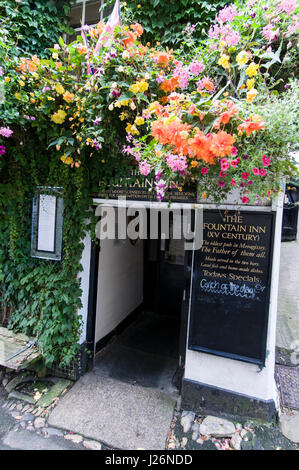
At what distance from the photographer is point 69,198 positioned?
12.0ft

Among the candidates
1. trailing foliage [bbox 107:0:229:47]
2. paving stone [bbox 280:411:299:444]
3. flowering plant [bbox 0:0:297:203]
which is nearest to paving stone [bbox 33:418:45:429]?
paving stone [bbox 280:411:299:444]

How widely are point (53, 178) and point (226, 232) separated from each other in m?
2.44

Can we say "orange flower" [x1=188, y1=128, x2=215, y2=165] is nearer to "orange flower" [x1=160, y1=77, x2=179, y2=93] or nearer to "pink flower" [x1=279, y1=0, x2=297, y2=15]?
"orange flower" [x1=160, y1=77, x2=179, y2=93]

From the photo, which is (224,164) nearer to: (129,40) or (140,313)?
(129,40)

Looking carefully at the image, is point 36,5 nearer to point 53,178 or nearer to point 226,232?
point 53,178

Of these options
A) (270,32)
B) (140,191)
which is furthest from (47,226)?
(270,32)

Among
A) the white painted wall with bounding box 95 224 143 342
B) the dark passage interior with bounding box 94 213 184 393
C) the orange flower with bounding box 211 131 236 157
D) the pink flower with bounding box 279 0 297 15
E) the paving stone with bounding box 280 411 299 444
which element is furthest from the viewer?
the white painted wall with bounding box 95 224 143 342

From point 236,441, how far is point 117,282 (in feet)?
9.95

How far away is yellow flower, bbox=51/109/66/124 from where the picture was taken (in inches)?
118

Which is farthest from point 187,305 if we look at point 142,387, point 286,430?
point 286,430

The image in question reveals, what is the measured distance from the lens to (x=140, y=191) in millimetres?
3400

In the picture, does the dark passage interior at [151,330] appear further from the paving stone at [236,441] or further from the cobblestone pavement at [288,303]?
the cobblestone pavement at [288,303]

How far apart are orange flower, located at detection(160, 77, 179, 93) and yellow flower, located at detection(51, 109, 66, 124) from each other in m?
1.15

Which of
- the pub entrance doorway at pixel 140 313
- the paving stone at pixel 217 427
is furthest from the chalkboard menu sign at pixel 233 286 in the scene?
the paving stone at pixel 217 427
